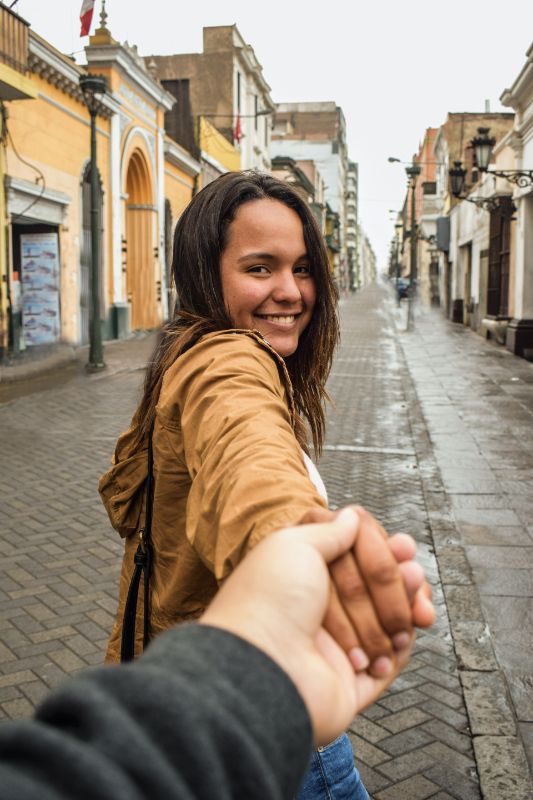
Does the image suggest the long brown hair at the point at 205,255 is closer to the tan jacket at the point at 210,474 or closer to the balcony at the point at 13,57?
the tan jacket at the point at 210,474

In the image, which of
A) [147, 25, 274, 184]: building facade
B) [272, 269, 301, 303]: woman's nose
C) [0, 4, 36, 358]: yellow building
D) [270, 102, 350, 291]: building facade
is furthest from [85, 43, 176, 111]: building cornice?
[270, 102, 350, 291]: building facade

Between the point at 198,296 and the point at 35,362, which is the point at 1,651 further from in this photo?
the point at 35,362

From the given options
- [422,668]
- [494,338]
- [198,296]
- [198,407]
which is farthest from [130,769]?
[494,338]

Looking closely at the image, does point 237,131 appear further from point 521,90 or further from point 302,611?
A: point 302,611

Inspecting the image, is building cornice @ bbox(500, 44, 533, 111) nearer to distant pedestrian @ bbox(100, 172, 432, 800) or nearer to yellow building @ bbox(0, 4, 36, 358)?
yellow building @ bbox(0, 4, 36, 358)

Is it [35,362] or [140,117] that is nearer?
[35,362]

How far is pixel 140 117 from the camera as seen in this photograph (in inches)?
913

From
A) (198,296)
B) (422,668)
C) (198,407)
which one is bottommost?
(422,668)

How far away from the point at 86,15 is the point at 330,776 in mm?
19530

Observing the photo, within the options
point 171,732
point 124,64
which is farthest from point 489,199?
point 171,732

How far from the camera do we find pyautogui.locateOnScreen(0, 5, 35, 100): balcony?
43.5 feet

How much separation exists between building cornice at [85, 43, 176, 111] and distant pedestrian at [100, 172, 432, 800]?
67.8 ft

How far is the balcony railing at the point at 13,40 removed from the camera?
13305mm

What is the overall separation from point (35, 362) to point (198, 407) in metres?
14.6
